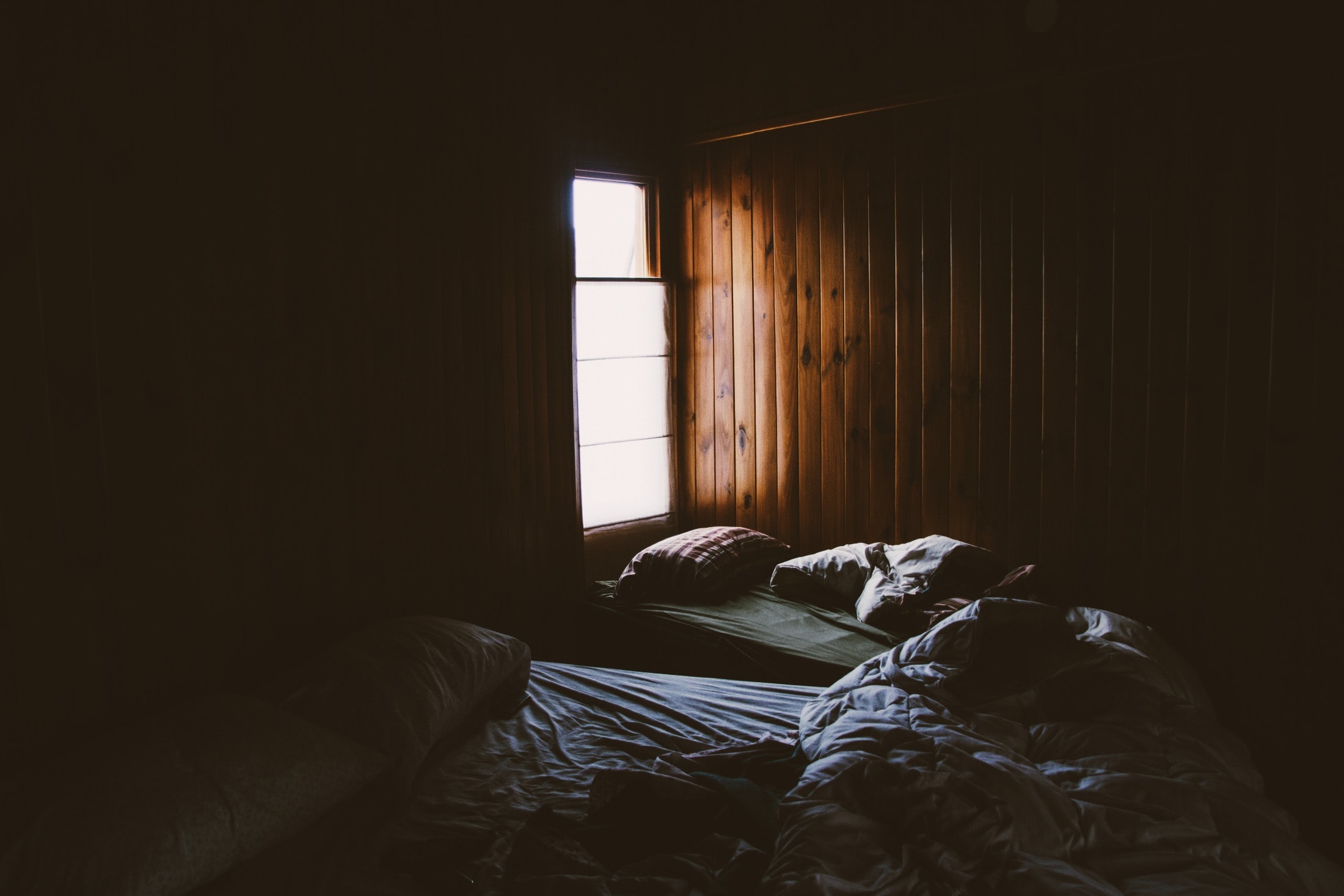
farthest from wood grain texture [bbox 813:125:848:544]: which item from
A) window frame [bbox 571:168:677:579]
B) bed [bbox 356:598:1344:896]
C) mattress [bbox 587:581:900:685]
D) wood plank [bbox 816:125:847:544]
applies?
bed [bbox 356:598:1344:896]

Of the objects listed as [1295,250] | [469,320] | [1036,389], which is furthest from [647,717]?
[1295,250]

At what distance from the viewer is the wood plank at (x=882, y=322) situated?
10.1 ft

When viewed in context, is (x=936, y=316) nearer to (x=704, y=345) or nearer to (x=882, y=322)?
(x=882, y=322)

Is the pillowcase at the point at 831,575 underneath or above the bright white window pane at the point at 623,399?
underneath

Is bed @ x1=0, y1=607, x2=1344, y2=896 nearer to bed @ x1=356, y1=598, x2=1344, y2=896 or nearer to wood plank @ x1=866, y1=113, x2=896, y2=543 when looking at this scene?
bed @ x1=356, y1=598, x2=1344, y2=896

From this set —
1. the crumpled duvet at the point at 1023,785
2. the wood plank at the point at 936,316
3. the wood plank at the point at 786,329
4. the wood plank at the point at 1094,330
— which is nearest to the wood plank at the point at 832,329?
the wood plank at the point at 786,329

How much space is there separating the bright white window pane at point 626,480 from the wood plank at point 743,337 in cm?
32

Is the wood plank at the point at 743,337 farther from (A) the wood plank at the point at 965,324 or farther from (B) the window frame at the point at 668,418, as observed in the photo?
(A) the wood plank at the point at 965,324

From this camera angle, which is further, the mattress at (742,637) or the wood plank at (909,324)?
the wood plank at (909,324)

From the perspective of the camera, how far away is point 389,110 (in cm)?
258

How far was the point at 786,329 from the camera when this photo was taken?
3.40 meters

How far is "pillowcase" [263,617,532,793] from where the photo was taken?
171 centimetres

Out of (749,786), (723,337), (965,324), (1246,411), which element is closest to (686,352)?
(723,337)

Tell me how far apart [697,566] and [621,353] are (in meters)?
0.96
